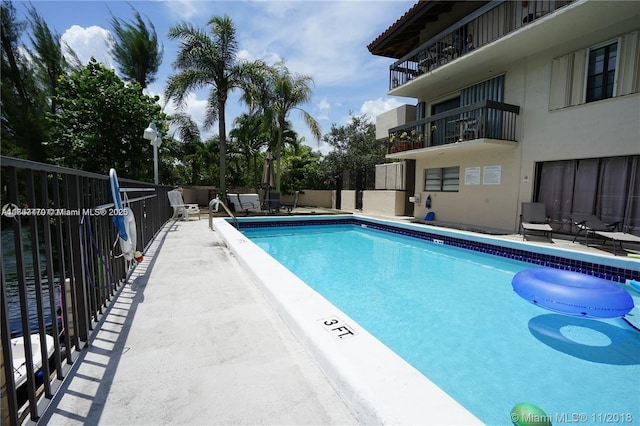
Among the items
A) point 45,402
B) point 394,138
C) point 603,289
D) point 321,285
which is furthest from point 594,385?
point 394,138

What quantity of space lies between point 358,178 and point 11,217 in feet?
60.7

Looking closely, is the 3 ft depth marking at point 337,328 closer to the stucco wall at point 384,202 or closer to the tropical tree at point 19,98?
the stucco wall at point 384,202

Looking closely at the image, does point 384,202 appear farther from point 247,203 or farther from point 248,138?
point 248,138

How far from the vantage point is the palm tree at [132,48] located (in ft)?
59.2

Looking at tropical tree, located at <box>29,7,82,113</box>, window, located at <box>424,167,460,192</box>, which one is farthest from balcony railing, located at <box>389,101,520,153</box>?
tropical tree, located at <box>29,7,82,113</box>

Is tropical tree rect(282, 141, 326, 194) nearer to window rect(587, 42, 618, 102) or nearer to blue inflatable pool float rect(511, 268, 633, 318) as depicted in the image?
window rect(587, 42, 618, 102)

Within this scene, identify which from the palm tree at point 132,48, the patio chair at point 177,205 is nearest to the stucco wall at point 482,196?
the patio chair at point 177,205

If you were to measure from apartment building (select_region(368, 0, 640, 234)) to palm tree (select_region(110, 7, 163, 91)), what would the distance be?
1421 centimetres

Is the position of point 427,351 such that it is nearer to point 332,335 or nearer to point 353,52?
point 332,335

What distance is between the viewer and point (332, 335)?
7.36 ft

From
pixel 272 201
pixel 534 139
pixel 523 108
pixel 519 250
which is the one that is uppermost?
pixel 523 108

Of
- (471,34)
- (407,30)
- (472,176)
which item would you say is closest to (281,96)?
Answer: (407,30)

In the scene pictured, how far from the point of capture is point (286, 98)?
16.3 metres

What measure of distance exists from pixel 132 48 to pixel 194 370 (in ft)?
72.2
